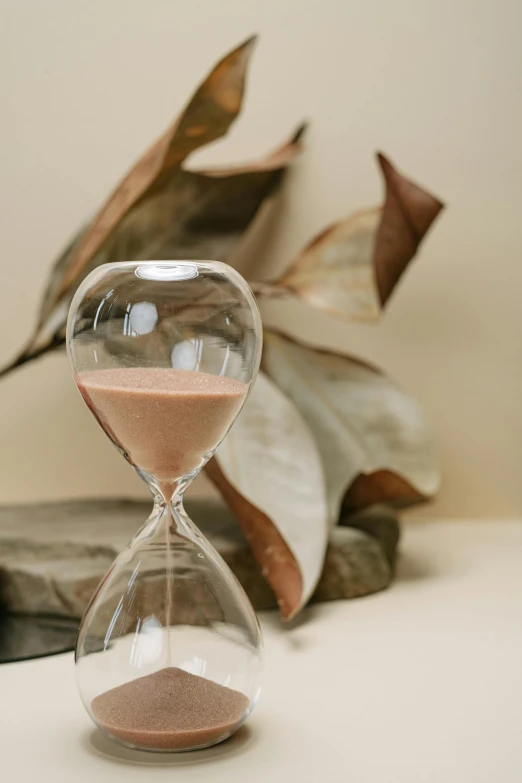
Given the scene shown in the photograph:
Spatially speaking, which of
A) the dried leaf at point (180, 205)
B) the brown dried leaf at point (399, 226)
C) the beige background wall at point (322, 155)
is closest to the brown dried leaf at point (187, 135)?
the dried leaf at point (180, 205)

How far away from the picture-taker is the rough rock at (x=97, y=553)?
79cm

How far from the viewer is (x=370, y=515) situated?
1.04 meters

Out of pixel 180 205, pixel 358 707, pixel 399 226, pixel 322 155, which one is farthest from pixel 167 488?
pixel 322 155

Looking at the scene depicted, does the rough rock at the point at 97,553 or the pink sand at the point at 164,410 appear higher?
the pink sand at the point at 164,410

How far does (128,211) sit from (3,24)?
415mm

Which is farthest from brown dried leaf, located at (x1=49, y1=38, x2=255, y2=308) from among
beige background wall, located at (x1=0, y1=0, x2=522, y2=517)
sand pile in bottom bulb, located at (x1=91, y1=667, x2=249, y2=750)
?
sand pile in bottom bulb, located at (x1=91, y1=667, x2=249, y2=750)

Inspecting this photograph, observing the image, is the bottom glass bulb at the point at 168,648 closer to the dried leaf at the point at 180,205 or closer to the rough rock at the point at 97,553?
the rough rock at the point at 97,553

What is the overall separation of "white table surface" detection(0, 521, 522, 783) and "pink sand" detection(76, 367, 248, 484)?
0.16 meters

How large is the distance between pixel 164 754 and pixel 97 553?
1.08ft

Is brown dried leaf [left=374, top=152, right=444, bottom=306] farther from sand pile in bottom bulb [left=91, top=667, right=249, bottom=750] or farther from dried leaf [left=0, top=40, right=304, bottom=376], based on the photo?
sand pile in bottom bulb [left=91, top=667, right=249, bottom=750]

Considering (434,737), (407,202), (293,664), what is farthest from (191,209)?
(434,737)

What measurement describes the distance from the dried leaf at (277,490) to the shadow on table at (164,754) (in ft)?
0.65

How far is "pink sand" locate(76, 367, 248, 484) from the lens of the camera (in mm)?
512

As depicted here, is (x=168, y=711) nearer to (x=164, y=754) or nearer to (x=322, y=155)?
(x=164, y=754)
